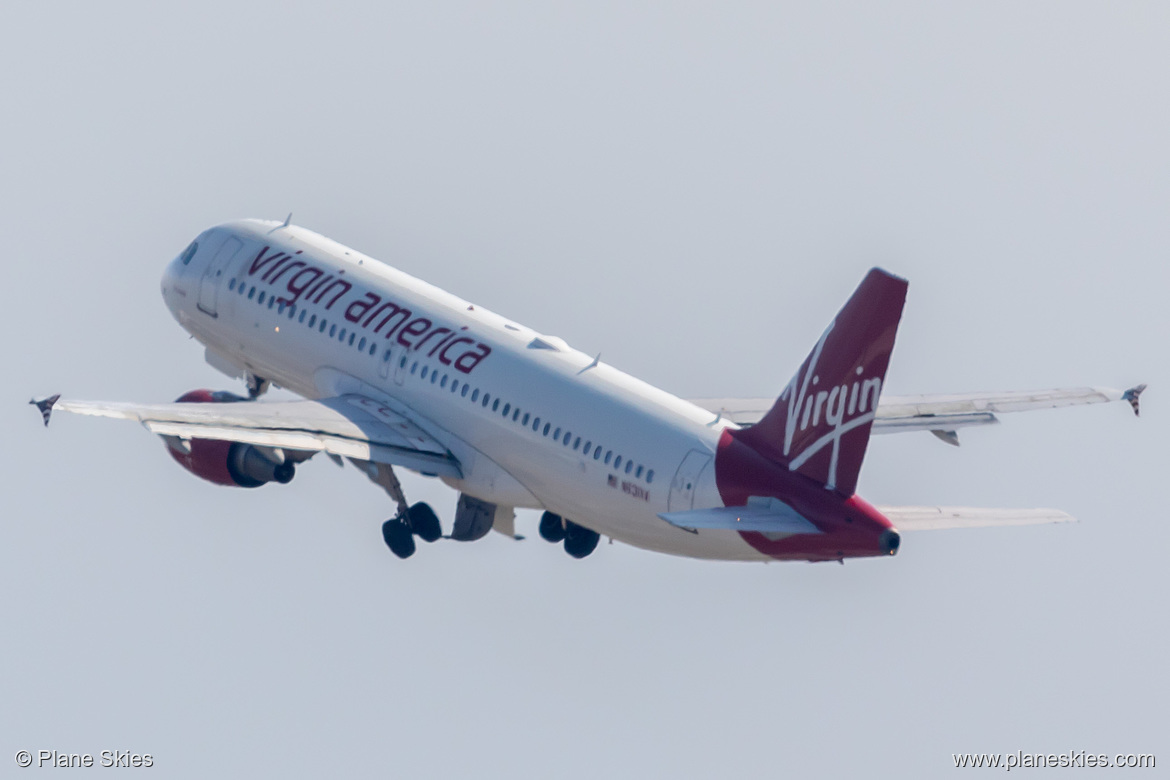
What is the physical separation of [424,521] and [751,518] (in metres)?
13.8

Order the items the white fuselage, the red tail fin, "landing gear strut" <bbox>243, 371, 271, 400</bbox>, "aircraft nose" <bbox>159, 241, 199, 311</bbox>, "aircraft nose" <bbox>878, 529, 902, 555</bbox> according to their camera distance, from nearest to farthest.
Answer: the red tail fin
"aircraft nose" <bbox>878, 529, 902, 555</bbox>
the white fuselage
"landing gear strut" <bbox>243, 371, 271, 400</bbox>
"aircraft nose" <bbox>159, 241, 199, 311</bbox>

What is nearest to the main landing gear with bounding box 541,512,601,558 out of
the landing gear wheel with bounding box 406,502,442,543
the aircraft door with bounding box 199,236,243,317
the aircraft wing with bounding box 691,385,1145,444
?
the landing gear wheel with bounding box 406,502,442,543

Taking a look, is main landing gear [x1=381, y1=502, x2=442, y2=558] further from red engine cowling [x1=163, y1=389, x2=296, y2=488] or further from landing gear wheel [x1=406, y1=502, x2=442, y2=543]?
red engine cowling [x1=163, y1=389, x2=296, y2=488]

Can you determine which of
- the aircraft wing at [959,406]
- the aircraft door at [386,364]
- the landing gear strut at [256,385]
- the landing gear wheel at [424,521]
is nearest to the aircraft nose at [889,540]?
the aircraft wing at [959,406]

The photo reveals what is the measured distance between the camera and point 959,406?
69375mm

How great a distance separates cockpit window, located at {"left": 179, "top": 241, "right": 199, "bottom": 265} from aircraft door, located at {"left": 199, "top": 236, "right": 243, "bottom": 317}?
50.4 inches

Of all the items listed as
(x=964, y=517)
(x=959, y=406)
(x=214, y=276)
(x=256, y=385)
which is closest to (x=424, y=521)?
(x=256, y=385)

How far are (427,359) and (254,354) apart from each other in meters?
7.74

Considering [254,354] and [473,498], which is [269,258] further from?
[473,498]

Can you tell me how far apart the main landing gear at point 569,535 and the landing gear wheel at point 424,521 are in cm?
398

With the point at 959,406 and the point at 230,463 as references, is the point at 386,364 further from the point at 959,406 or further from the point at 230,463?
→ the point at 959,406

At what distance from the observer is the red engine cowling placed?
69.4 metres

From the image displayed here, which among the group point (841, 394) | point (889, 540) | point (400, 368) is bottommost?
point (889, 540)

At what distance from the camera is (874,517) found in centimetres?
5828
